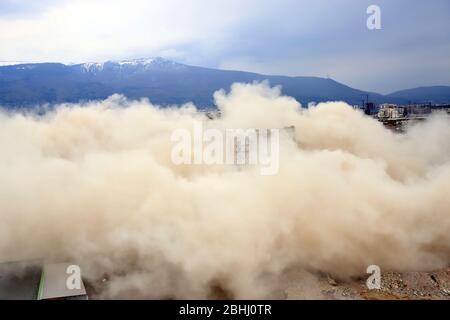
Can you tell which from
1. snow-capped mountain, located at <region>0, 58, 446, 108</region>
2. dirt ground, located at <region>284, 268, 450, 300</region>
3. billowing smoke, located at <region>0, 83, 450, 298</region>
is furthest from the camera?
snow-capped mountain, located at <region>0, 58, 446, 108</region>

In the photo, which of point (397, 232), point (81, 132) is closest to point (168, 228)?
point (397, 232)

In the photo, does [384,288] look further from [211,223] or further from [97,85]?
[97,85]

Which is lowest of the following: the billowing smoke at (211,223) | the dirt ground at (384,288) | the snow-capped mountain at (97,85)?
the dirt ground at (384,288)

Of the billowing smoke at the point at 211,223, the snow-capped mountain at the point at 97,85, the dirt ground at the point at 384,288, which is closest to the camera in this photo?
the dirt ground at the point at 384,288

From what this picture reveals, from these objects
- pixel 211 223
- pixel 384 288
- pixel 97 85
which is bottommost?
pixel 384 288

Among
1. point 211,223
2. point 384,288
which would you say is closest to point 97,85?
point 211,223

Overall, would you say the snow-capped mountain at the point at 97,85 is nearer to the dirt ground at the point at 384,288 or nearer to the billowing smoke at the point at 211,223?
the billowing smoke at the point at 211,223

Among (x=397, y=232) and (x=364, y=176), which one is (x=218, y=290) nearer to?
(x=397, y=232)

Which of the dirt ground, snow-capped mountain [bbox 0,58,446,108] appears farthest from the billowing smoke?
snow-capped mountain [bbox 0,58,446,108]

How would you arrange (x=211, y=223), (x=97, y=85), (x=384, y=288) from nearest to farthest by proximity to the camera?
(x=384, y=288) → (x=211, y=223) → (x=97, y=85)

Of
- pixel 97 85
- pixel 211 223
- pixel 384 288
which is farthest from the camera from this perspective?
pixel 97 85

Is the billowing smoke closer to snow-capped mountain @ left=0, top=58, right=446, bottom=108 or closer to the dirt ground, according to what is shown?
the dirt ground

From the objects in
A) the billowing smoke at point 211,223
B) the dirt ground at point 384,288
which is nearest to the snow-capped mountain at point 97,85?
the billowing smoke at point 211,223
